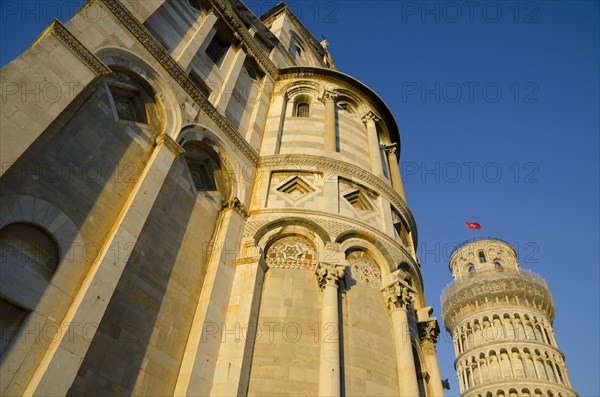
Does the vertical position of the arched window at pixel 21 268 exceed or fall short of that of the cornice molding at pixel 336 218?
it falls short

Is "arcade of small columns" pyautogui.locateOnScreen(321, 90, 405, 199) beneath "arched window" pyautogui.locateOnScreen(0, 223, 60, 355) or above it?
above

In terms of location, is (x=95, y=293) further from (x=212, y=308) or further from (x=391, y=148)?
(x=391, y=148)

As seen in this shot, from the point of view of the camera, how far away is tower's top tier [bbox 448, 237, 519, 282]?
Result: 2199 inches

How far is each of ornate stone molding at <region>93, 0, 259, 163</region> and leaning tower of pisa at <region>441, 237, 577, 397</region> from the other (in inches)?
1645

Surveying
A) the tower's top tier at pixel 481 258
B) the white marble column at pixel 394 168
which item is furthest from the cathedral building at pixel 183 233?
the tower's top tier at pixel 481 258

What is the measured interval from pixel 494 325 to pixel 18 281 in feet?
168

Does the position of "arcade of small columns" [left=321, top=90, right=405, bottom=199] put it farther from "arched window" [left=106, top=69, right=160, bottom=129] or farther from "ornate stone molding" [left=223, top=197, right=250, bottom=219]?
"arched window" [left=106, top=69, right=160, bottom=129]

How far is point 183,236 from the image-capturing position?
34.8 ft

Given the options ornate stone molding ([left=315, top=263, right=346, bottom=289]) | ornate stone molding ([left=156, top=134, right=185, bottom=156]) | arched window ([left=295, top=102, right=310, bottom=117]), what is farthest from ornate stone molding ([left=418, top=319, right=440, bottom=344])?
arched window ([left=295, top=102, right=310, bottom=117])

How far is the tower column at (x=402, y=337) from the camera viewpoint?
10.1 metres

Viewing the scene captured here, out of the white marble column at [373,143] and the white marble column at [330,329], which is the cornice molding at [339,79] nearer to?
the white marble column at [373,143]

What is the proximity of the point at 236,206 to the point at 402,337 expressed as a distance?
18.5ft

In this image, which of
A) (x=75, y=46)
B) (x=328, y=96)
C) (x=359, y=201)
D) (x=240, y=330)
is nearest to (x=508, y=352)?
(x=328, y=96)

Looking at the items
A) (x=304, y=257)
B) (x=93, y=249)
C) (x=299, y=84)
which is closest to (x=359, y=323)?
(x=304, y=257)
